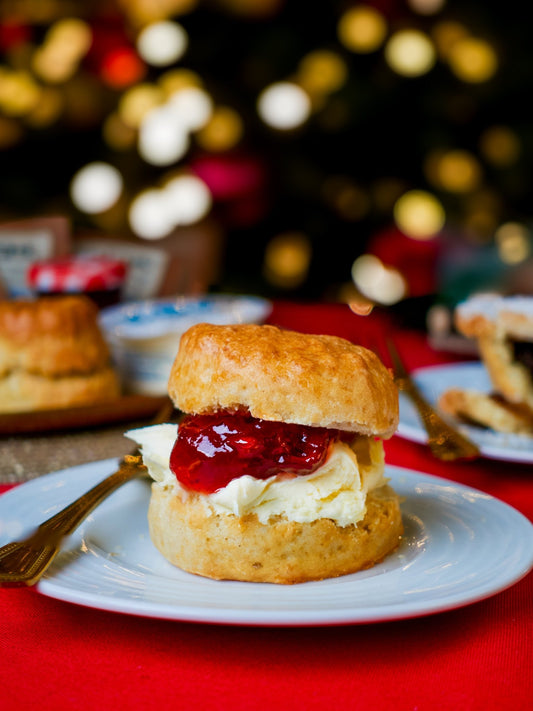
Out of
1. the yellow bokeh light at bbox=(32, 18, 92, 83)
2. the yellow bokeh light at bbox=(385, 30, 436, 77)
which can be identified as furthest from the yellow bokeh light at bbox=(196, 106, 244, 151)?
the yellow bokeh light at bbox=(385, 30, 436, 77)

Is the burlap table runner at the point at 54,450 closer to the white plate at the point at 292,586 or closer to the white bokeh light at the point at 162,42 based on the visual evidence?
the white plate at the point at 292,586

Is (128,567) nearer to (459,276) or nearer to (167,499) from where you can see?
(167,499)

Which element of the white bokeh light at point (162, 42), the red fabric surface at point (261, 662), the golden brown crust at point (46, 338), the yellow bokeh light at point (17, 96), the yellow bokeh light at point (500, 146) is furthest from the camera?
the yellow bokeh light at point (500, 146)

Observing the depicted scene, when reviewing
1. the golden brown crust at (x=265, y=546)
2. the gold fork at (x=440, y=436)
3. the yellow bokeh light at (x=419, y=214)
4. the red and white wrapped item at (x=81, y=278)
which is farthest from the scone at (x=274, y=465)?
the yellow bokeh light at (x=419, y=214)

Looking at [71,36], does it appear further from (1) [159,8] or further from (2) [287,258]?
(2) [287,258]

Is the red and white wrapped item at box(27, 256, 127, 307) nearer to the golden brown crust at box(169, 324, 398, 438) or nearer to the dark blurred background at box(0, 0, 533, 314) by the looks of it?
the golden brown crust at box(169, 324, 398, 438)

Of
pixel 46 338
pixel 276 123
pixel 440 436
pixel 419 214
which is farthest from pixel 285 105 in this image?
pixel 440 436
